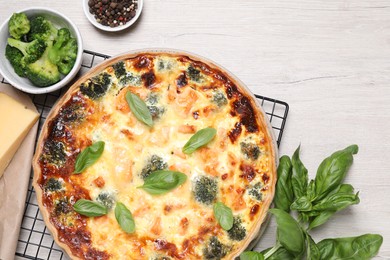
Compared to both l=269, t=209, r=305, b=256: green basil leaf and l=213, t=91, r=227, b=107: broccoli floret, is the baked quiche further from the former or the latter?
l=269, t=209, r=305, b=256: green basil leaf

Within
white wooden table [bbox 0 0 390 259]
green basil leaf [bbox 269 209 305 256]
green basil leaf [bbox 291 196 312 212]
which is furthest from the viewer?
white wooden table [bbox 0 0 390 259]

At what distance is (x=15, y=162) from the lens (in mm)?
3736

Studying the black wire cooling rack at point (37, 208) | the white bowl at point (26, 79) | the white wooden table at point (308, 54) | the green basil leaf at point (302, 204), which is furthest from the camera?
the white wooden table at point (308, 54)

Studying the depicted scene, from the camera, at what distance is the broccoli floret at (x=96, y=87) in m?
3.52

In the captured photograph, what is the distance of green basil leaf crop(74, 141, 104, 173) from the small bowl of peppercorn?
73cm

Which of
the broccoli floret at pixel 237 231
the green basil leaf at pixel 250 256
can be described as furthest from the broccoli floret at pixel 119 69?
the green basil leaf at pixel 250 256

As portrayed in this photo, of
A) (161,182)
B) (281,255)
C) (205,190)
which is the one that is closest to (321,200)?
(281,255)

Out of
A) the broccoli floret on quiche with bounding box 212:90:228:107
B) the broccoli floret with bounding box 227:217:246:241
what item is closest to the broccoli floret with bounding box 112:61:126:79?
the broccoli floret on quiche with bounding box 212:90:228:107

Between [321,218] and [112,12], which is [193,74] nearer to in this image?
[112,12]

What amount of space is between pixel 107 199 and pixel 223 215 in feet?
1.94

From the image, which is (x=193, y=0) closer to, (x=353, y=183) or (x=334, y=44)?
(x=334, y=44)

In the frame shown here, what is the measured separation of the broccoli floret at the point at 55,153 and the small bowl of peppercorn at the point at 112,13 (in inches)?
28.9

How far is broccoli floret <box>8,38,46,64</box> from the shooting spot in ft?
11.6

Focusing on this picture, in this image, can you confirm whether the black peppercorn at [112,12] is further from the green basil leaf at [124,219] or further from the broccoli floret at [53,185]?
the green basil leaf at [124,219]
